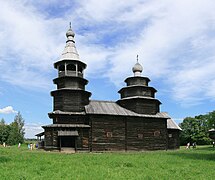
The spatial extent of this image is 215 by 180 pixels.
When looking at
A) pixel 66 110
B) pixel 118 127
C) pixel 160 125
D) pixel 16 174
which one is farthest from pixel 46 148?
pixel 16 174

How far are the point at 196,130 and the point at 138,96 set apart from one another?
3543cm

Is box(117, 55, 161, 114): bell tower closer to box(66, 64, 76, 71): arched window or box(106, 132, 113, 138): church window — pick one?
box(106, 132, 113, 138): church window

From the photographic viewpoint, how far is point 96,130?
3444 cm

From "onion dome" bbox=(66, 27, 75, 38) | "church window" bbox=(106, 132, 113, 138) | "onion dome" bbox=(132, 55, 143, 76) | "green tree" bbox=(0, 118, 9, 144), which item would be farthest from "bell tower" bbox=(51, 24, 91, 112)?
"green tree" bbox=(0, 118, 9, 144)

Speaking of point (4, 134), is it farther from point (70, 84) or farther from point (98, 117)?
point (98, 117)

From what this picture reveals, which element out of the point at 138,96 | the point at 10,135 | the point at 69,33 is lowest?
the point at 10,135

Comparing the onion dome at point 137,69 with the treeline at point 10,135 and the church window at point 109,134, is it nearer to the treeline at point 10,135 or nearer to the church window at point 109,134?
the church window at point 109,134

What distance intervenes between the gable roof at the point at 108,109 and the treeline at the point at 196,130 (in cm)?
2979

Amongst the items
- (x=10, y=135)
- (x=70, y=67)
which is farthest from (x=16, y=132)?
(x=70, y=67)

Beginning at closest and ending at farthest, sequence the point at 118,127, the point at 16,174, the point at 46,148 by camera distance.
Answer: the point at 16,174 → the point at 46,148 → the point at 118,127

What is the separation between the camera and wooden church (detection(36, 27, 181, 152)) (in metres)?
33.6

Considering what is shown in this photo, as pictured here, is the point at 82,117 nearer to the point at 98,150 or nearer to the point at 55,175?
the point at 98,150

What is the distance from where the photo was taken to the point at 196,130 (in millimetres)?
68562

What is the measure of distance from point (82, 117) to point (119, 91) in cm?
940
